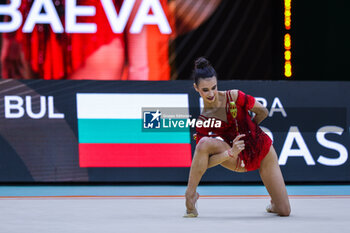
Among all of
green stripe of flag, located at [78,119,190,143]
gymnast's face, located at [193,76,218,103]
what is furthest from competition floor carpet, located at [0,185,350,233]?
gymnast's face, located at [193,76,218,103]

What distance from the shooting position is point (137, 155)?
768 cm

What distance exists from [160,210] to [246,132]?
109cm

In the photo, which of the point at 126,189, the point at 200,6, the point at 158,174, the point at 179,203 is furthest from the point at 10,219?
the point at 200,6

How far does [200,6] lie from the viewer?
811 cm

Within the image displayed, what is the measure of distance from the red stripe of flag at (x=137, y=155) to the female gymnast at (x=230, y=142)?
9.43 feet

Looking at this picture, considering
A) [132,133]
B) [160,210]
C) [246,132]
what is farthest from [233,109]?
[132,133]

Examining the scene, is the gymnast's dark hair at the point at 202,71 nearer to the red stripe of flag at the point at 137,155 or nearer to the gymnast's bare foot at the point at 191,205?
the gymnast's bare foot at the point at 191,205

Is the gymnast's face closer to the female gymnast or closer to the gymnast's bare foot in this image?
the female gymnast

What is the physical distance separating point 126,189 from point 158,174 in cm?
61

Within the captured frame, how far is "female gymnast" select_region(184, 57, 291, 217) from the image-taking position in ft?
15.3

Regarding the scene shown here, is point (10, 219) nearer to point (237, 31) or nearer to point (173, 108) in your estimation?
point (173, 108)

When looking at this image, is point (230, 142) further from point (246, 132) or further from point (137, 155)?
point (137, 155)

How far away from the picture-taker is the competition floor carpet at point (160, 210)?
423cm

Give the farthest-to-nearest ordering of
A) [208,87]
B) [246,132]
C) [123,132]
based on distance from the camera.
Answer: [123,132], [246,132], [208,87]
